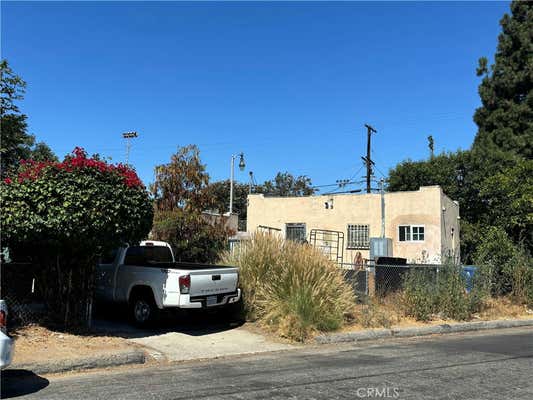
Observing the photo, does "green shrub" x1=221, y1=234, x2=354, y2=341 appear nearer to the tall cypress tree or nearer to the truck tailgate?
the truck tailgate

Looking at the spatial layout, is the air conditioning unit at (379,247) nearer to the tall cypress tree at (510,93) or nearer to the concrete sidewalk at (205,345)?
the tall cypress tree at (510,93)

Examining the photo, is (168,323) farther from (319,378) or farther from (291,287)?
(319,378)

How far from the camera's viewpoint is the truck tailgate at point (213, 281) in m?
9.51

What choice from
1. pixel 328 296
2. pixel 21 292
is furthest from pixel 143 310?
pixel 328 296

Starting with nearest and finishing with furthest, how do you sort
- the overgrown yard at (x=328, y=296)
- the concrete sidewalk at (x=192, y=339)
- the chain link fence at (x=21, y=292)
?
the concrete sidewalk at (x=192, y=339), the chain link fence at (x=21, y=292), the overgrown yard at (x=328, y=296)

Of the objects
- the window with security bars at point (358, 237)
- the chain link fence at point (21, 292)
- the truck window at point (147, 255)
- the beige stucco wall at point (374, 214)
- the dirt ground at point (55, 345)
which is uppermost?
the beige stucco wall at point (374, 214)

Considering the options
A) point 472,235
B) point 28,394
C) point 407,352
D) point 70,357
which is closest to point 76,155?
point 70,357

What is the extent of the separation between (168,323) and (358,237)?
1794 centimetres

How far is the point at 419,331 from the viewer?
1102 centimetres

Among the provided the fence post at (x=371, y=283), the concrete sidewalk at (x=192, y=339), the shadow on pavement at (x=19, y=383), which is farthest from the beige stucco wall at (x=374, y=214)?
the shadow on pavement at (x=19, y=383)

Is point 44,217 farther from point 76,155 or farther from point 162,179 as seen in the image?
point 162,179

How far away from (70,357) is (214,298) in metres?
3.28

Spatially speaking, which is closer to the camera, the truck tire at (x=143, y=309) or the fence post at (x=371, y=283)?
the truck tire at (x=143, y=309)

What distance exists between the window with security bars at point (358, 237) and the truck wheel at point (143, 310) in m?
18.3
